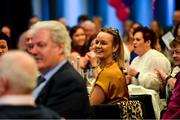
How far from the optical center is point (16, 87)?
10.1ft

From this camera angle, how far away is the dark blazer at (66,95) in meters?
3.68

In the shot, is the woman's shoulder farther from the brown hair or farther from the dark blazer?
Answer: the dark blazer

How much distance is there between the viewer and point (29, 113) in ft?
10.1

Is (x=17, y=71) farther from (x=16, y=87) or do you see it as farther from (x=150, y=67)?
(x=150, y=67)

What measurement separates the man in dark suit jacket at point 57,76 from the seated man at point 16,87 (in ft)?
1.89

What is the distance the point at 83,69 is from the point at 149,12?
892 cm

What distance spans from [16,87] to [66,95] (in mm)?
638

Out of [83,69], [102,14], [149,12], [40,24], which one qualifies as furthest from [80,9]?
[40,24]

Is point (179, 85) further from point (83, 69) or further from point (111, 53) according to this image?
point (83, 69)

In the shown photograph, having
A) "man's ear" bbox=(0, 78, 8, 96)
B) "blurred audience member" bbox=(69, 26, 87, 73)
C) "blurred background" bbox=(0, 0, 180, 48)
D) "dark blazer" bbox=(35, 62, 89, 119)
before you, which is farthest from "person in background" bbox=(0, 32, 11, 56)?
"blurred background" bbox=(0, 0, 180, 48)

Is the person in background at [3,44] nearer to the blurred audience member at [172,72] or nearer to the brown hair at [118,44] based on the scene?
the brown hair at [118,44]

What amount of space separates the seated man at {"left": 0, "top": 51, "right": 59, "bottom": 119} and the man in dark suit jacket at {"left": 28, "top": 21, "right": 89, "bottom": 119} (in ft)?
1.89

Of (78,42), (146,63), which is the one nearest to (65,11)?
(78,42)

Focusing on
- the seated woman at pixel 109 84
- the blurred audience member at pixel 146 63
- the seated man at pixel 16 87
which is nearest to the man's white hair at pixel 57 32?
the seated man at pixel 16 87
